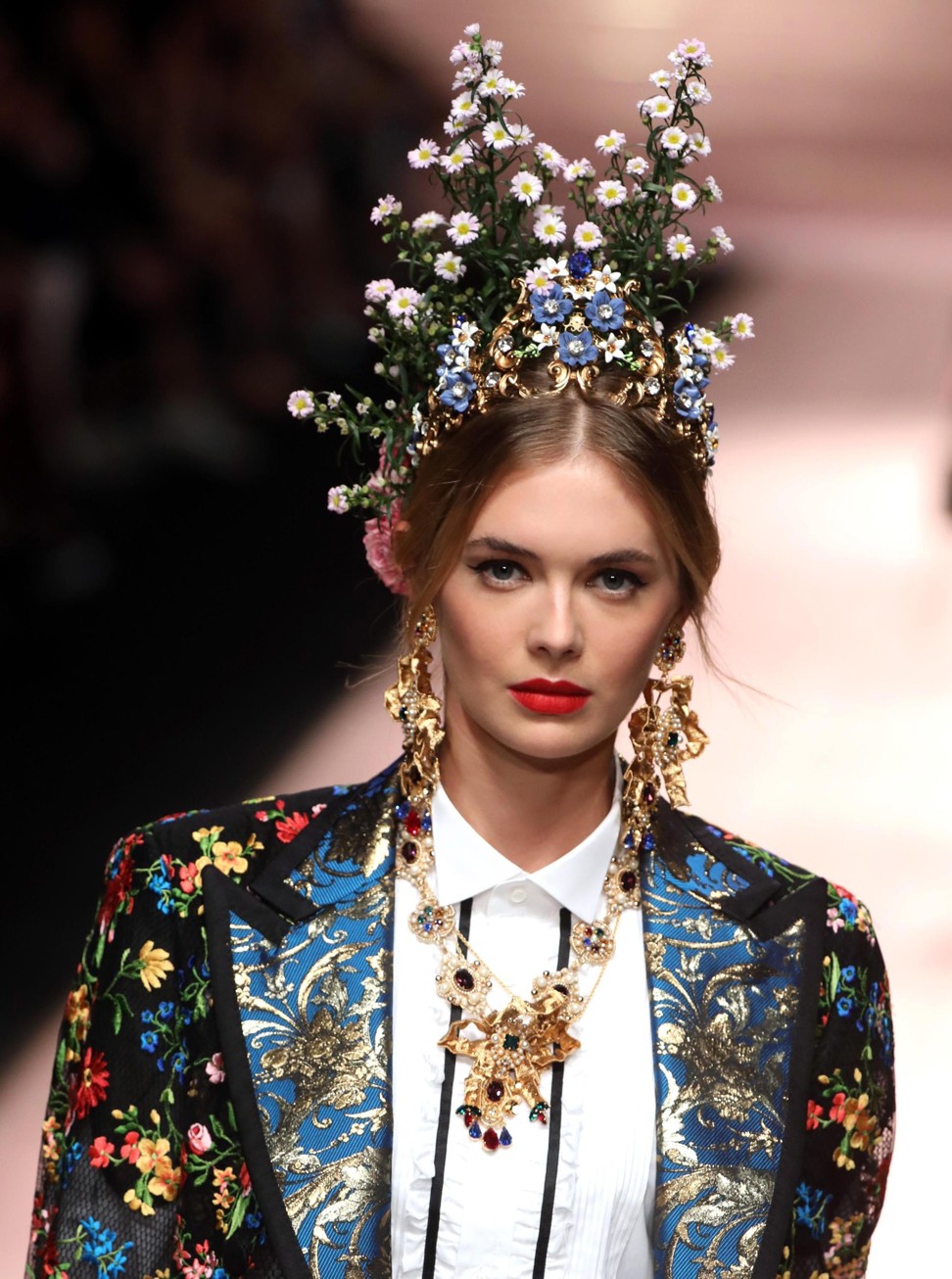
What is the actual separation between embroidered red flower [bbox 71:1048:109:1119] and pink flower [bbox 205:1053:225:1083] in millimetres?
109

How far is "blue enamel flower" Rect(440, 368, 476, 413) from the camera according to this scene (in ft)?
6.57

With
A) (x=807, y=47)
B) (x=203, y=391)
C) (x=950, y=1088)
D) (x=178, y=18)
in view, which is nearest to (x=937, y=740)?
(x=950, y=1088)

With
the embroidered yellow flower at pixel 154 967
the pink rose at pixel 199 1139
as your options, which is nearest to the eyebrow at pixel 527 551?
the embroidered yellow flower at pixel 154 967

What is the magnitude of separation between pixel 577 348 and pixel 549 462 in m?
0.13

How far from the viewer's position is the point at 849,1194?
210 centimetres

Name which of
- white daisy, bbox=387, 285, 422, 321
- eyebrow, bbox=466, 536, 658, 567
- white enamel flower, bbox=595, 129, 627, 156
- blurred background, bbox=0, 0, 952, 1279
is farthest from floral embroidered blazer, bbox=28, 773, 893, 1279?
blurred background, bbox=0, 0, 952, 1279

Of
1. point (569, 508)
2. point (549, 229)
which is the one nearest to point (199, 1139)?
point (569, 508)

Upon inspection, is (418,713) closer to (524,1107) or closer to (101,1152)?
(524,1107)

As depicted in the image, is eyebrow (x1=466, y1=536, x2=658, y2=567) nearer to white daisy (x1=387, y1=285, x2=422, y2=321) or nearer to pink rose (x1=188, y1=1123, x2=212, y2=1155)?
white daisy (x1=387, y1=285, x2=422, y2=321)

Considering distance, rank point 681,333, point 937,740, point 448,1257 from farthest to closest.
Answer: point 937,740
point 681,333
point 448,1257

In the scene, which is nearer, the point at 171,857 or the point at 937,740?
the point at 171,857

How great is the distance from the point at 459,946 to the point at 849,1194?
1.65 feet

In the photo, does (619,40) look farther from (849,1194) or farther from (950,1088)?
(849,1194)

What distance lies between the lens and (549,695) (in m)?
1.93
